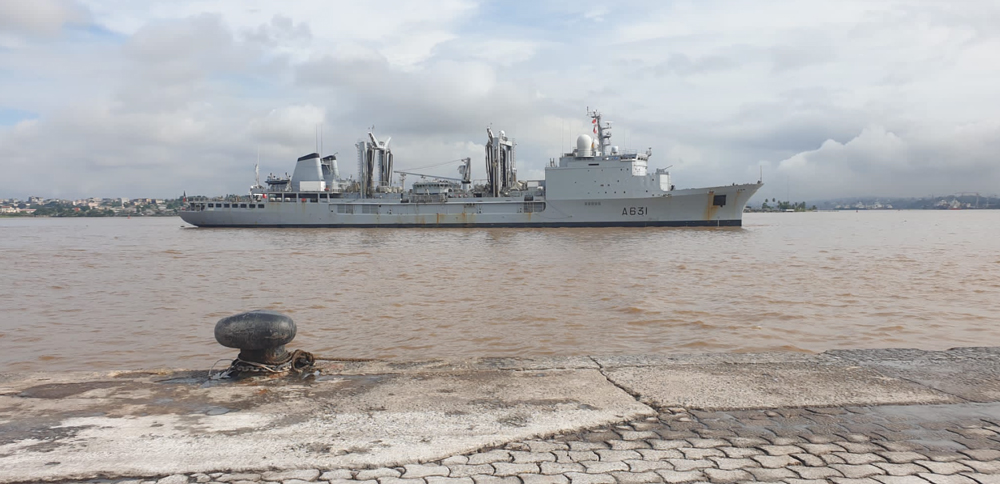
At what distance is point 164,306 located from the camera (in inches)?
412

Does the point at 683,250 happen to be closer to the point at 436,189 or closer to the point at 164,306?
the point at 164,306

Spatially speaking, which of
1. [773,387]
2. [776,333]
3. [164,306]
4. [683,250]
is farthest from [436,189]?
[773,387]

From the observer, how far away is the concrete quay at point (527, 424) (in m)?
2.62

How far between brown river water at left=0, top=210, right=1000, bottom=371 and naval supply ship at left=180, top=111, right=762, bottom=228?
64.1 feet

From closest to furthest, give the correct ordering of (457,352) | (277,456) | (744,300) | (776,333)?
1. (277,456)
2. (457,352)
3. (776,333)
4. (744,300)

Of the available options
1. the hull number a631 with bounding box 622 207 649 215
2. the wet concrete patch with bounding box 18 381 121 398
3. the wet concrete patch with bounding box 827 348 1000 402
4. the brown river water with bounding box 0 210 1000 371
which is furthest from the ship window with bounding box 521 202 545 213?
the wet concrete patch with bounding box 18 381 121 398

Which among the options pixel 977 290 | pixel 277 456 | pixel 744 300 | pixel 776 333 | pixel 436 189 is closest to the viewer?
pixel 277 456

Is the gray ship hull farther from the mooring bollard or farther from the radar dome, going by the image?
the mooring bollard

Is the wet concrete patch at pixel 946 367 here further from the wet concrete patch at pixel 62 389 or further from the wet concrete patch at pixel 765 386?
the wet concrete patch at pixel 62 389

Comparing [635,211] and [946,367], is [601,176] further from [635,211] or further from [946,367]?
[946,367]

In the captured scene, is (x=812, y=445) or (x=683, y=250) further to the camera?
(x=683, y=250)

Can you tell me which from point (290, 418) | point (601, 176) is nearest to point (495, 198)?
point (601, 176)

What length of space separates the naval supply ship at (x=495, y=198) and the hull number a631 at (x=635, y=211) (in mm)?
66

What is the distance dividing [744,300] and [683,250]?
38.2ft
